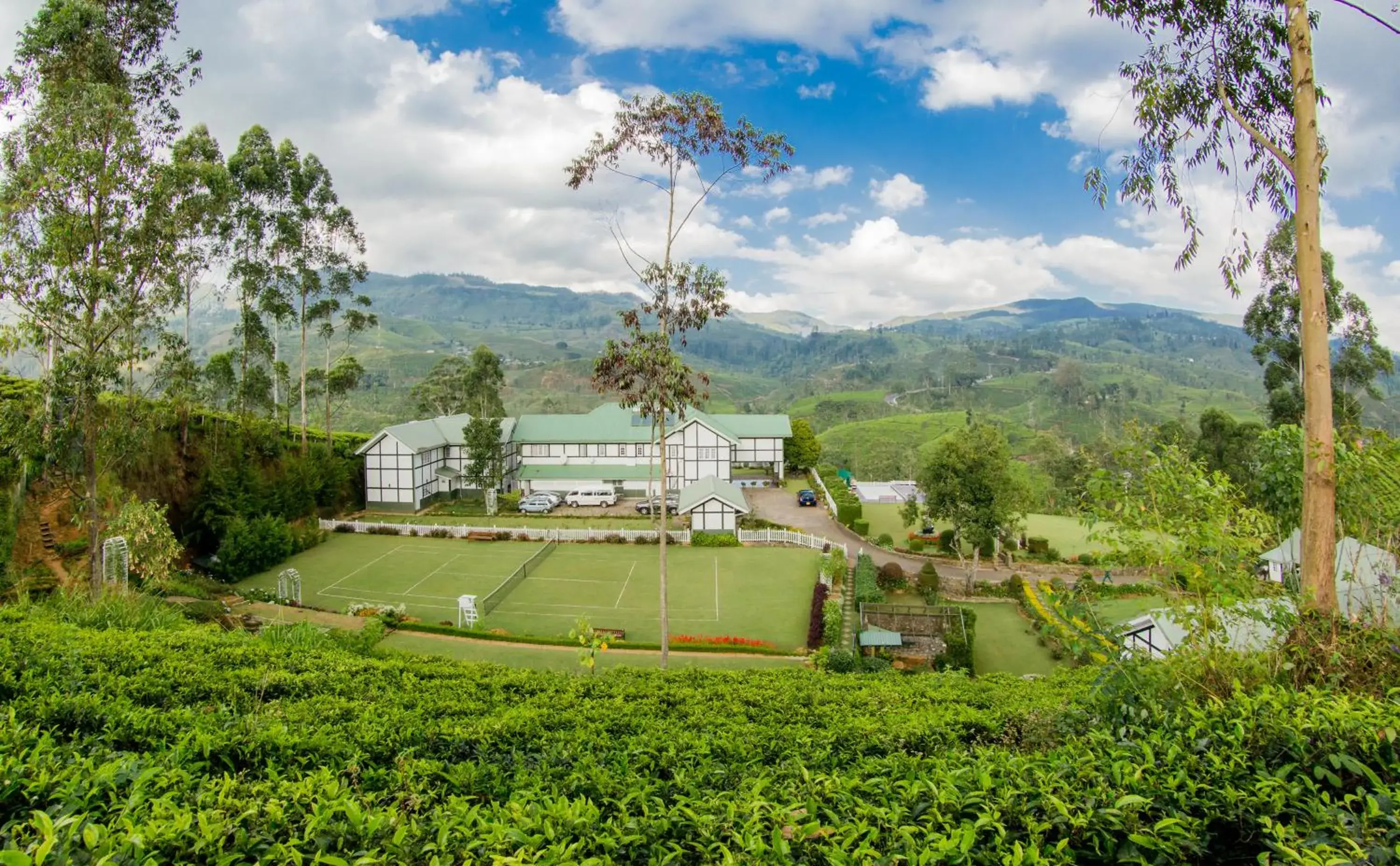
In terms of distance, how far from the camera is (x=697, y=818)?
10.3ft

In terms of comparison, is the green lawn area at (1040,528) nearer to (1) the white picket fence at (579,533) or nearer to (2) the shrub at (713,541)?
(1) the white picket fence at (579,533)

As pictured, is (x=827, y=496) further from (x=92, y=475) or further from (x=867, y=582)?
(x=92, y=475)

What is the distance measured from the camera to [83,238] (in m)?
13.1

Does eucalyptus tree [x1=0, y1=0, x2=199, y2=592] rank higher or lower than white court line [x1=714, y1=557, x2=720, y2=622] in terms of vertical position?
higher

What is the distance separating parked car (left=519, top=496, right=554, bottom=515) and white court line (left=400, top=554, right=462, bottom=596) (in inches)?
308

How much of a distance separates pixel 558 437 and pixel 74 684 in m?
36.5

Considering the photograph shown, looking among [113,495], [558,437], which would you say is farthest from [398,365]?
[113,495]

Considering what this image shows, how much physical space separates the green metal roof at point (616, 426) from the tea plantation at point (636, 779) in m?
33.4

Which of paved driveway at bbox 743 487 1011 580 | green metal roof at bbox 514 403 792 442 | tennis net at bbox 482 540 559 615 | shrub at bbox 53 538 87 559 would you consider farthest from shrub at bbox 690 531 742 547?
shrub at bbox 53 538 87 559

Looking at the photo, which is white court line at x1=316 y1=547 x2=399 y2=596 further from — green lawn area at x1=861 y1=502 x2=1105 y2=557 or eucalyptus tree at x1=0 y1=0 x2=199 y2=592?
green lawn area at x1=861 y1=502 x2=1105 y2=557

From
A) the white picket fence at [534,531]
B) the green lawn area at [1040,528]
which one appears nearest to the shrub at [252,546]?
the white picket fence at [534,531]

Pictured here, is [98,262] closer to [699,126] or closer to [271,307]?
[699,126]

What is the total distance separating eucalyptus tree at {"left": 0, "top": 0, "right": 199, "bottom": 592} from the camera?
12.8m

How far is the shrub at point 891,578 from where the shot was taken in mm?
25188
